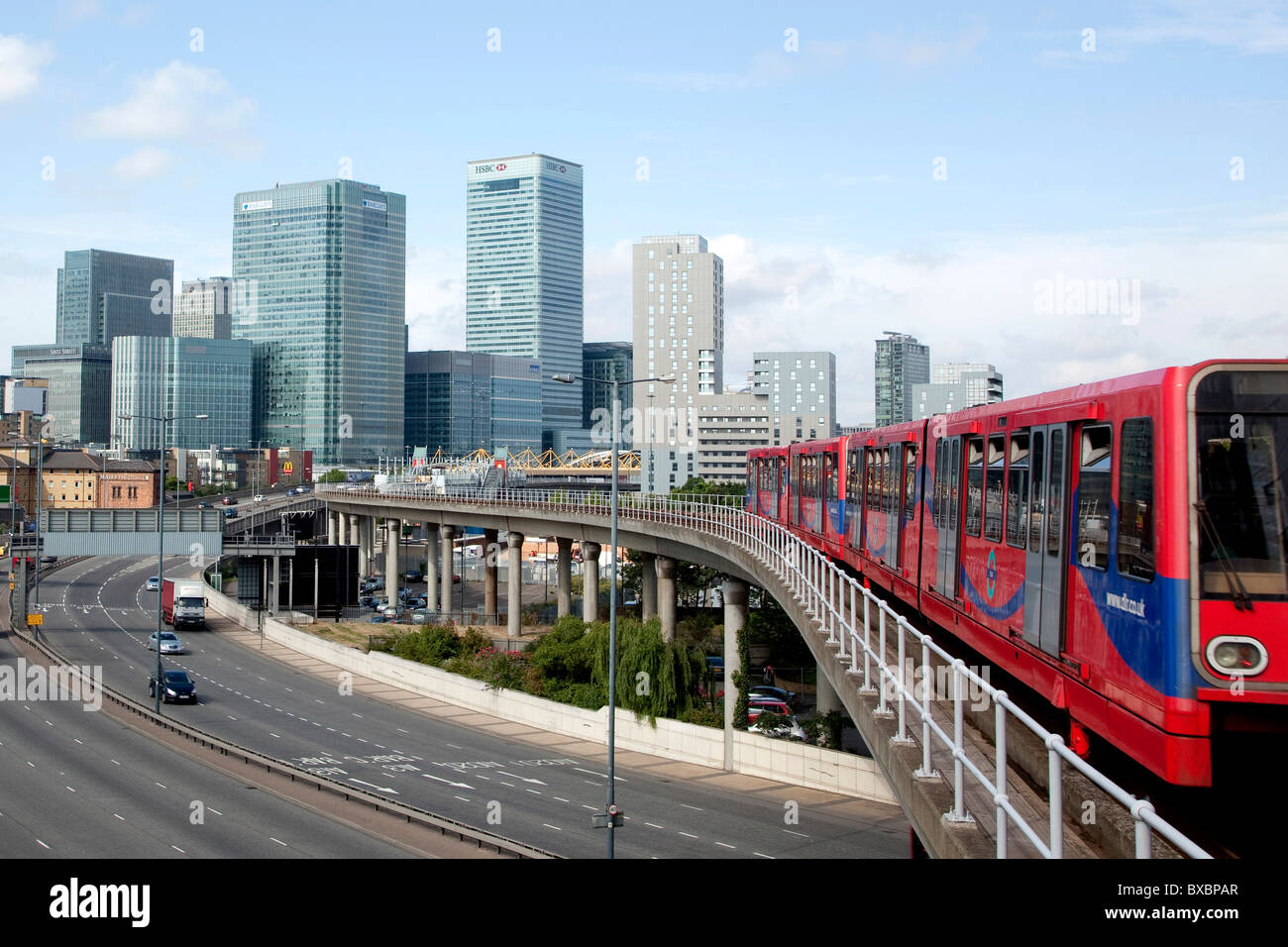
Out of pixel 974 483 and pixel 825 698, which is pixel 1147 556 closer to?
pixel 974 483

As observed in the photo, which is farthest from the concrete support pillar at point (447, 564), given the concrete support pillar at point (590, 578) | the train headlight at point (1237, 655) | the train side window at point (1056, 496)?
the train headlight at point (1237, 655)

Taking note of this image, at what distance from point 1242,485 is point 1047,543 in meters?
2.87

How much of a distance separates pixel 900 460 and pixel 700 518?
24.4m

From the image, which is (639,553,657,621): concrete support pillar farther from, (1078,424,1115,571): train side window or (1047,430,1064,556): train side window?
(1078,424,1115,571): train side window

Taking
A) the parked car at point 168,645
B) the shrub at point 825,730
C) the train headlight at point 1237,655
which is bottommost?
the parked car at point 168,645

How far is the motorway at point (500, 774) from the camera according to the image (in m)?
24.0

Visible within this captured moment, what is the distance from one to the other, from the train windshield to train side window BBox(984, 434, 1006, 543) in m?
4.59

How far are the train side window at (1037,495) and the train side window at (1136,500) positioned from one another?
1906mm

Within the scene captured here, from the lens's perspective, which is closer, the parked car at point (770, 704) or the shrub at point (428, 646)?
the parked car at point (770, 704)

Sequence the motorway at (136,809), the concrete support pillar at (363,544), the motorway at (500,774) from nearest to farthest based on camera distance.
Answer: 1. the motorway at (136,809)
2. the motorway at (500,774)
3. the concrete support pillar at (363,544)

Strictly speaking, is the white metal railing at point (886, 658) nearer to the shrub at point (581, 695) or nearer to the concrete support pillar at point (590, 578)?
the concrete support pillar at point (590, 578)

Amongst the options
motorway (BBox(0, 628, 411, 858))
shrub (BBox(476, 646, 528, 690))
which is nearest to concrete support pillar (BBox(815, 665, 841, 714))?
shrub (BBox(476, 646, 528, 690))

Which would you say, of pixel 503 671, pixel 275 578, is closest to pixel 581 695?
pixel 503 671
